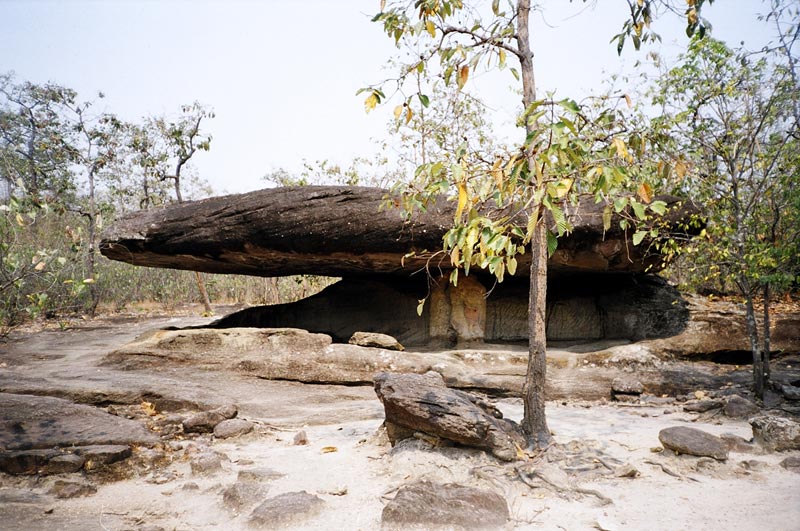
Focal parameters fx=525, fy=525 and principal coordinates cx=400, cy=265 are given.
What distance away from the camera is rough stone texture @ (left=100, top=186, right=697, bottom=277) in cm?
893

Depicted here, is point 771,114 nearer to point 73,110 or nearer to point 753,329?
point 753,329

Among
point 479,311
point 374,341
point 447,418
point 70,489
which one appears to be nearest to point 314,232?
point 374,341

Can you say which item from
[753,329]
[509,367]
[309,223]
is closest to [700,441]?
[753,329]

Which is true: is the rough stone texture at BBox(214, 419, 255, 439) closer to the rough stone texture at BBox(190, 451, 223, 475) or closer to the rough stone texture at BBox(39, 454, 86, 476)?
the rough stone texture at BBox(190, 451, 223, 475)

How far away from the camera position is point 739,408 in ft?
19.1

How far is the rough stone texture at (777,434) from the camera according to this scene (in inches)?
171

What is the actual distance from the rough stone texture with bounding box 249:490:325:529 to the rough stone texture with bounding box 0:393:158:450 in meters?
1.96

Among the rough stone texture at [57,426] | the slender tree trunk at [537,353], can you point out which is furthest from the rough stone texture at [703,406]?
the rough stone texture at [57,426]

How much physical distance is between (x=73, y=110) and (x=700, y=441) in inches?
793

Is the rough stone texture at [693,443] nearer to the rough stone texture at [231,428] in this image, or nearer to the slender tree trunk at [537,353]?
the slender tree trunk at [537,353]

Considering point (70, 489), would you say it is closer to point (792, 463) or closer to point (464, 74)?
point (464, 74)

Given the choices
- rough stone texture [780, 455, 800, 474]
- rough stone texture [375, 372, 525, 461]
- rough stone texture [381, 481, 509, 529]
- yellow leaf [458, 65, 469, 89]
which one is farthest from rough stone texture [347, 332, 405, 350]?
yellow leaf [458, 65, 469, 89]

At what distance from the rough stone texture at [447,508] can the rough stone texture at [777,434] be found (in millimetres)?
2558

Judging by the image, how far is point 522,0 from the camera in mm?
4906
